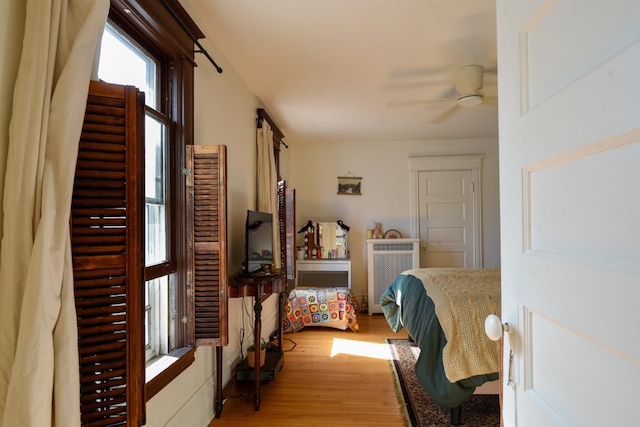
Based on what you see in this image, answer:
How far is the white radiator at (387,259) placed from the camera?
4.91m

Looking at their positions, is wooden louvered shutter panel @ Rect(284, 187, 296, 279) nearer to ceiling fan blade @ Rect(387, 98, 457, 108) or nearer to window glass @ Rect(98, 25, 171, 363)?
ceiling fan blade @ Rect(387, 98, 457, 108)

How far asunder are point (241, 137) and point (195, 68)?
89cm

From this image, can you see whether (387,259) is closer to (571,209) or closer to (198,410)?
(198,410)

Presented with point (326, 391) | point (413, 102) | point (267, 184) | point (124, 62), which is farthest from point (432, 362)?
point (413, 102)

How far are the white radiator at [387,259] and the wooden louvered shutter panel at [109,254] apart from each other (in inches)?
161

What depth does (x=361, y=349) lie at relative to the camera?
11.4 feet

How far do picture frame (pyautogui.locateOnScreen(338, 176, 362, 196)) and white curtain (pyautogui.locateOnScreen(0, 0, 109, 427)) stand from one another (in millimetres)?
4482

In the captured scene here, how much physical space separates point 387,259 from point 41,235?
446cm

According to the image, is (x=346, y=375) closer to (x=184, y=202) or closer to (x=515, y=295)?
(x=184, y=202)

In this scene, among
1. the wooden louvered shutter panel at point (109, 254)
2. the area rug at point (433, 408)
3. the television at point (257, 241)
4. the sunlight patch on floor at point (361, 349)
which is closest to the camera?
the wooden louvered shutter panel at point (109, 254)

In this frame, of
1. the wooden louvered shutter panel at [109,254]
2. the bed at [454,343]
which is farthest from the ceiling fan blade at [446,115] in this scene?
the wooden louvered shutter panel at [109,254]

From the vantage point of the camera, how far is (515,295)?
0.84 m

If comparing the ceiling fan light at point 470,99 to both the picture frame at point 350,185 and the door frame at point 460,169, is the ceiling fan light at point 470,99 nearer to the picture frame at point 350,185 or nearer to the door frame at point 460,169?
the door frame at point 460,169

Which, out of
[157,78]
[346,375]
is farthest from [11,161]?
[346,375]
